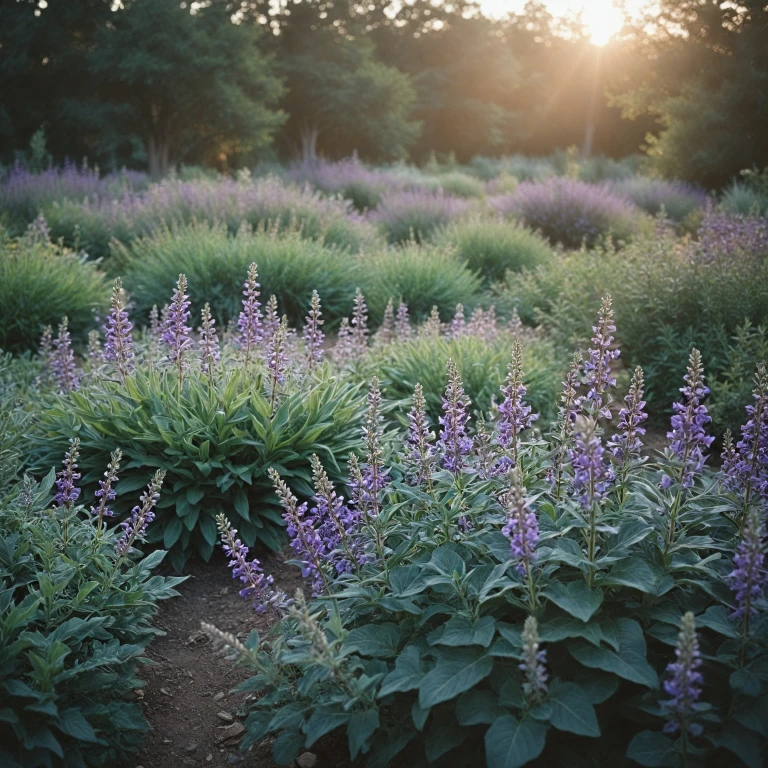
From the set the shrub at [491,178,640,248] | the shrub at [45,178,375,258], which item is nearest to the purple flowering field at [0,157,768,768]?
the shrub at [45,178,375,258]

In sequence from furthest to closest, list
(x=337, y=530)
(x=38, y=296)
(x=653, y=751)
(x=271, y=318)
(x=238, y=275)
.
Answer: (x=238, y=275), (x=38, y=296), (x=271, y=318), (x=337, y=530), (x=653, y=751)

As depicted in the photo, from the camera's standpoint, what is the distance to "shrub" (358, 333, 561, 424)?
4.65 meters

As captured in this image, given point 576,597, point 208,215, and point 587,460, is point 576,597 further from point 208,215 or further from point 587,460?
point 208,215

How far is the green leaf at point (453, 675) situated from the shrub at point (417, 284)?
5.52 m

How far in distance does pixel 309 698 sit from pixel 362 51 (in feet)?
115

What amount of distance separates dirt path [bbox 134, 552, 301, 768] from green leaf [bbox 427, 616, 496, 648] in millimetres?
853

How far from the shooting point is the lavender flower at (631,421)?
78.0 inches

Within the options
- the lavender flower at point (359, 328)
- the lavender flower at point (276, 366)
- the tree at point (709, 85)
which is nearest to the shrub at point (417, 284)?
the lavender flower at point (359, 328)

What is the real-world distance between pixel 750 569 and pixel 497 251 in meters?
7.84

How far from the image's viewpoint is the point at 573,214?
11.5 meters

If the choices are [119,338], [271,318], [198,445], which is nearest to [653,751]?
[198,445]

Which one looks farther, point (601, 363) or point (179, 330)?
point (179, 330)

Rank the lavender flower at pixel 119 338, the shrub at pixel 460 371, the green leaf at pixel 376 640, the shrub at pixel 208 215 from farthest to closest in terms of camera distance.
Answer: the shrub at pixel 208 215 → the shrub at pixel 460 371 → the lavender flower at pixel 119 338 → the green leaf at pixel 376 640

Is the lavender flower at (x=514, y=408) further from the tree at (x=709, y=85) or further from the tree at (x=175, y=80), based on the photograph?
the tree at (x=175, y=80)
